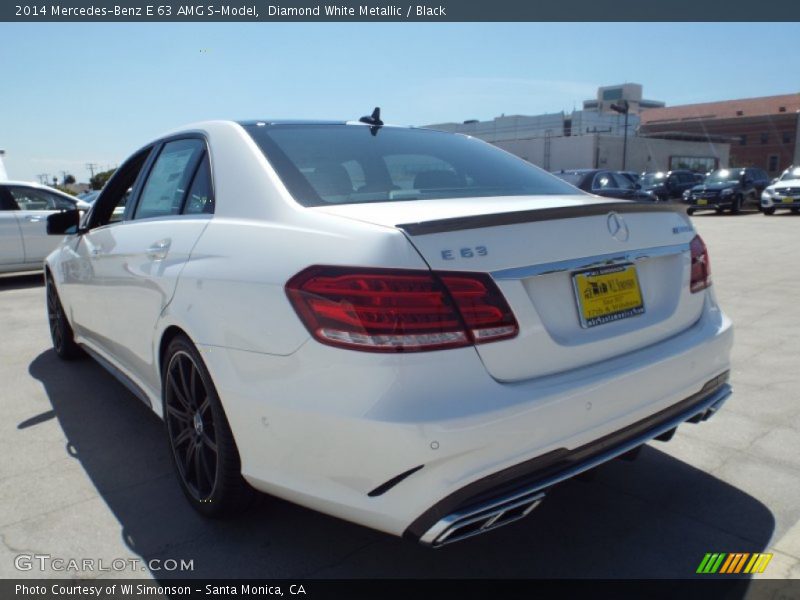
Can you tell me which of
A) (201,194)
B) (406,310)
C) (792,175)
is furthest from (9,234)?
(792,175)

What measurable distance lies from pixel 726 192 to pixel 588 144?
87.5 ft

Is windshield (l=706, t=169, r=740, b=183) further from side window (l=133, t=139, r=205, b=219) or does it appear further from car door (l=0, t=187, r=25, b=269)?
side window (l=133, t=139, r=205, b=219)

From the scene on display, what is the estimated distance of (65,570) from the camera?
2350mm

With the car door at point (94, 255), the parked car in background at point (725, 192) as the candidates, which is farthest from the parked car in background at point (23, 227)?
the parked car in background at point (725, 192)

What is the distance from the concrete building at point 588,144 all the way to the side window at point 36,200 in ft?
132

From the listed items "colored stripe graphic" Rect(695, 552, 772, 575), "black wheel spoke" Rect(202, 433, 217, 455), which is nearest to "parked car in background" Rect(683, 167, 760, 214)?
"colored stripe graphic" Rect(695, 552, 772, 575)

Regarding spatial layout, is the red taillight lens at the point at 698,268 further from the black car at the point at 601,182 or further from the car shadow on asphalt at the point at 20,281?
the black car at the point at 601,182

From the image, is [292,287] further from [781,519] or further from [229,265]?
[781,519]

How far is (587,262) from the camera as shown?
2129 mm

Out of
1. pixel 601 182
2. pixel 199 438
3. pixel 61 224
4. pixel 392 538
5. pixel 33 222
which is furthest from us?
pixel 601 182

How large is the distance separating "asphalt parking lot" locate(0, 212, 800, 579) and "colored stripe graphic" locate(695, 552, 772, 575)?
0.03 m

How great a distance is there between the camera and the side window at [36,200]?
32.5ft

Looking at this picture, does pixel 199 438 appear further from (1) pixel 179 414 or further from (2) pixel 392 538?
(2) pixel 392 538

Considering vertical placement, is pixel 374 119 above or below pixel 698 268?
above
